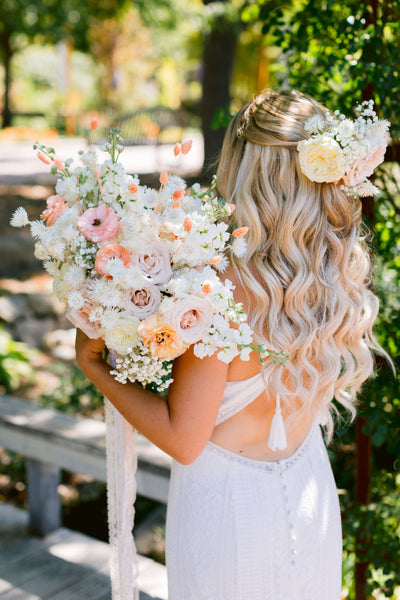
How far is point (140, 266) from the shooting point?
1597 mm

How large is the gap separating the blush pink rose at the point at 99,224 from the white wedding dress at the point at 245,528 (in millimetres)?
514

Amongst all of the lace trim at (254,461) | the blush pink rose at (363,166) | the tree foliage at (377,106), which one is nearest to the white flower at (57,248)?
the lace trim at (254,461)

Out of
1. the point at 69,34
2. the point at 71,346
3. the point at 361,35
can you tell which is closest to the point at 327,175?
the point at 361,35

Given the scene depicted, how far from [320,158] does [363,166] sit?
17cm

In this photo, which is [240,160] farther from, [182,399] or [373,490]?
[373,490]

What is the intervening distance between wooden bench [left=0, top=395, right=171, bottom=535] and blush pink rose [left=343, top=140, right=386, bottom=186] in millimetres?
1547

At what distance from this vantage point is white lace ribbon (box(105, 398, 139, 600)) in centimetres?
207

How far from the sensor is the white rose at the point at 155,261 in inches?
62.7

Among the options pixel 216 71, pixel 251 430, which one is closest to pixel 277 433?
pixel 251 430

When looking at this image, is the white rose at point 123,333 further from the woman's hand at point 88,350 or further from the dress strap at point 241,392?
the dress strap at point 241,392

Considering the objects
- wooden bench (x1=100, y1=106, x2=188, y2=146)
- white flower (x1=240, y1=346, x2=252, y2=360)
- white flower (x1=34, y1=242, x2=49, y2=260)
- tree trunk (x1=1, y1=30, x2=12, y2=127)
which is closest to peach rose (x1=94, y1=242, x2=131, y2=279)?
white flower (x1=34, y1=242, x2=49, y2=260)

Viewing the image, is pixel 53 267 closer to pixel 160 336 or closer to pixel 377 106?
pixel 160 336

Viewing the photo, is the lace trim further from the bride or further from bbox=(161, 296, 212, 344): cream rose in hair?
bbox=(161, 296, 212, 344): cream rose in hair

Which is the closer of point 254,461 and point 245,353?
point 245,353
